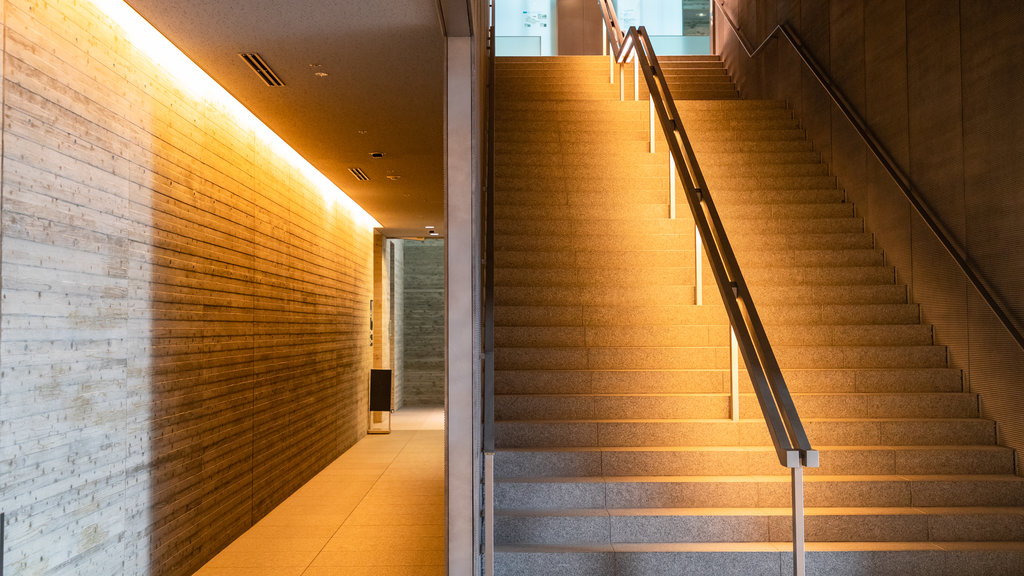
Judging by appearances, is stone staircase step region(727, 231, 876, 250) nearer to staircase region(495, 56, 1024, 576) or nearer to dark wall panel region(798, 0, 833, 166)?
staircase region(495, 56, 1024, 576)

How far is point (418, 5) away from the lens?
377 cm

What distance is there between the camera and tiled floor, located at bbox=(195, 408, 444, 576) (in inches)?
183

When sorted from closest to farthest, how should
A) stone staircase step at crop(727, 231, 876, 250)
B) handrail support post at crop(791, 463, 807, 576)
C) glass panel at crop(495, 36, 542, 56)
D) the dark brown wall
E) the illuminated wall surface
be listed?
handrail support post at crop(791, 463, 807, 576)
the illuminated wall surface
stone staircase step at crop(727, 231, 876, 250)
glass panel at crop(495, 36, 542, 56)
the dark brown wall

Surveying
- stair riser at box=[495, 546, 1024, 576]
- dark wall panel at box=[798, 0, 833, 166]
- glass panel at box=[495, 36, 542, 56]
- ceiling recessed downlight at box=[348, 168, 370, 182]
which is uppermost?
glass panel at box=[495, 36, 542, 56]

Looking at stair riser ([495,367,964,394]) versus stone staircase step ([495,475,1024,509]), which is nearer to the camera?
stone staircase step ([495,475,1024,509])

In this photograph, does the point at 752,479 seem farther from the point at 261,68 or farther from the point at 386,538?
the point at 261,68

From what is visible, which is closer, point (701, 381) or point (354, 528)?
point (701, 381)

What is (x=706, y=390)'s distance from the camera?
453 cm

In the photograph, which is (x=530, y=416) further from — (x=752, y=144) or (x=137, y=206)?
(x=752, y=144)

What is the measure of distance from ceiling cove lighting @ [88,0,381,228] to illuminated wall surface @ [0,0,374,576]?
21 mm

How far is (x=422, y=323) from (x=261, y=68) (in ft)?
40.1

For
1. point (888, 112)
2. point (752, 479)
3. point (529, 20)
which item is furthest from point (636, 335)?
point (529, 20)

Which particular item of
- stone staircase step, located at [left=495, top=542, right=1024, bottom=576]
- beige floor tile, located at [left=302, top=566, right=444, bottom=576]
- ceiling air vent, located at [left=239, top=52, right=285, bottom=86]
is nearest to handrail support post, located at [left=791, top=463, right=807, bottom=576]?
stone staircase step, located at [left=495, top=542, right=1024, bottom=576]

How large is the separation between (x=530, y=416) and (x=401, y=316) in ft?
40.6
